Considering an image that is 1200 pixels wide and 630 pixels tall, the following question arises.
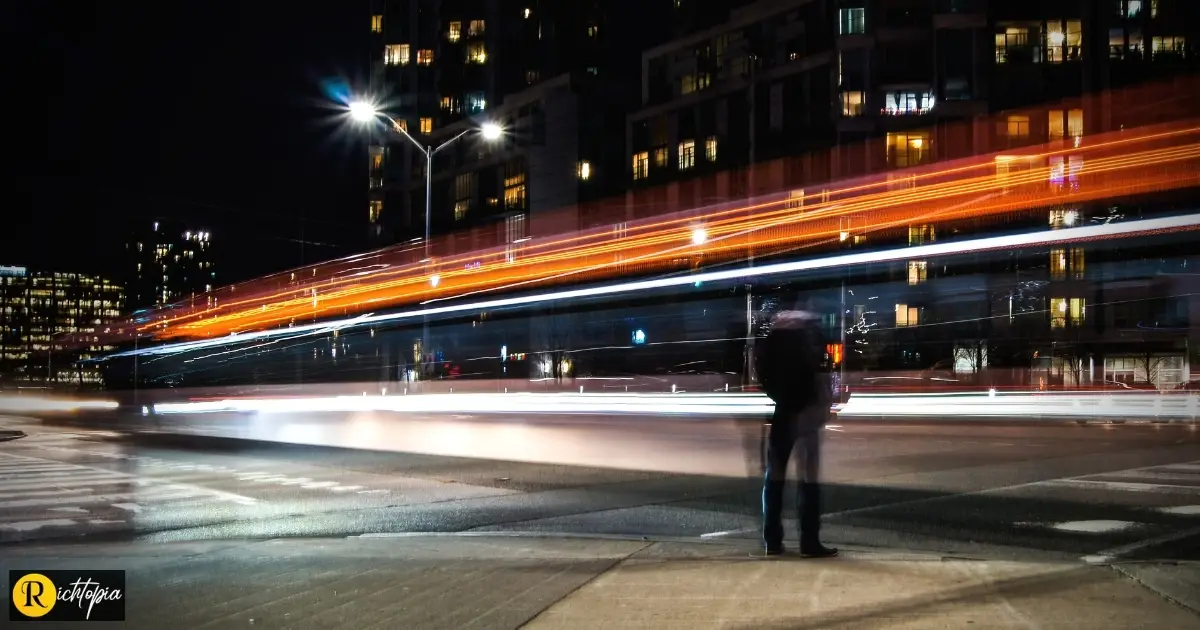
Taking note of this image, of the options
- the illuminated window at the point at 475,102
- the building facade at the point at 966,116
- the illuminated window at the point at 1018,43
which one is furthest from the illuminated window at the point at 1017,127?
the illuminated window at the point at 475,102

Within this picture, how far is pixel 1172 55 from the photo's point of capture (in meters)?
63.5

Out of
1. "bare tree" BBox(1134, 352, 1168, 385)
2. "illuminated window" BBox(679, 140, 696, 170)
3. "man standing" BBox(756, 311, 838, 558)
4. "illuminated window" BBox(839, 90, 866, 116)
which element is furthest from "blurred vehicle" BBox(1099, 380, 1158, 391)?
"man standing" BBox(756, 311, 838, 558)

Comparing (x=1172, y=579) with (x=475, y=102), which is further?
(x=475, y=102)

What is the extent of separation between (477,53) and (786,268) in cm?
7138

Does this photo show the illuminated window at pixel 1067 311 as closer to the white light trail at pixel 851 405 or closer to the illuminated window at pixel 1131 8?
the illuminated window at pixel 1131 8

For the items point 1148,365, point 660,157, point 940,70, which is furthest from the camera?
point 660,157

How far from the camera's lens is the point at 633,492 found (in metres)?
11.3

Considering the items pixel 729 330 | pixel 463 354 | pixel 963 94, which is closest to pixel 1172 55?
pixel 963 94

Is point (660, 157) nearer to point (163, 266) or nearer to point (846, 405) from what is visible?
point (163, 266)

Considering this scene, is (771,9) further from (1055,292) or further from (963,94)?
(1055,292)

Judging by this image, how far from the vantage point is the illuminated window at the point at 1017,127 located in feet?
198

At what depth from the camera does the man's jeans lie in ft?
22.6

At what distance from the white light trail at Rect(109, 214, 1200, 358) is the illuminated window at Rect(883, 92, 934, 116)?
66.6ft

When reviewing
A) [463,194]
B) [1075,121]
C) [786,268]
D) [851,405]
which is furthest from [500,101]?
[851,405]
